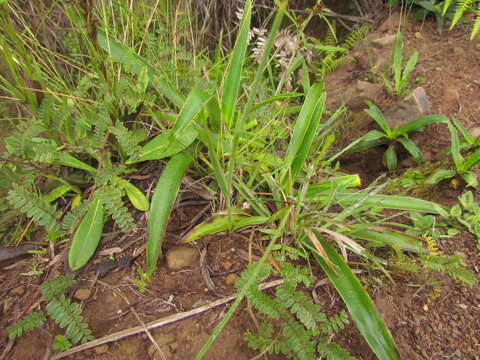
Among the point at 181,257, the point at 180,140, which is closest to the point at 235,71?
the point at 180,140

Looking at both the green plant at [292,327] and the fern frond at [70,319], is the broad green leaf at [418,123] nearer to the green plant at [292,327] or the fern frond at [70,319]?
the green plant at [292,327]

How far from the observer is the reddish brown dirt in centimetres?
96

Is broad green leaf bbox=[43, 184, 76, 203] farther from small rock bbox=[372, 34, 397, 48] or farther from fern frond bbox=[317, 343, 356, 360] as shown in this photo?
small rock bbox=[372, 34, 397, 48]

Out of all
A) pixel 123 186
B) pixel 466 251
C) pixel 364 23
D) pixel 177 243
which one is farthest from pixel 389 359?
pixel 364 23

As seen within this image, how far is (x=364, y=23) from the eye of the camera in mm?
2570

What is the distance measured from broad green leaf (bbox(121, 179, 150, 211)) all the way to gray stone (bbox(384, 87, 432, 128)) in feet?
4.71

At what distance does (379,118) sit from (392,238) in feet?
2.93

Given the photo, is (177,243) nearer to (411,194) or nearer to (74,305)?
(74,305)

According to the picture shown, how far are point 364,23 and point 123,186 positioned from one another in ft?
7.71

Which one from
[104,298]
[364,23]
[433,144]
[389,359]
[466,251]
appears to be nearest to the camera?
[389,359]

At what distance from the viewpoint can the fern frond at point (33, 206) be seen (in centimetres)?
96

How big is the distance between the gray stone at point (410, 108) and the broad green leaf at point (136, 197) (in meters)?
1.44

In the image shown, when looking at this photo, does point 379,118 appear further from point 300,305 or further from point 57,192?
point 57,192

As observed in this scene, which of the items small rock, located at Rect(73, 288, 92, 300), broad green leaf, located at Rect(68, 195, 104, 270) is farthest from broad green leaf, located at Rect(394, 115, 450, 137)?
small rock, located at Rect(73, 288, 92, 300)
